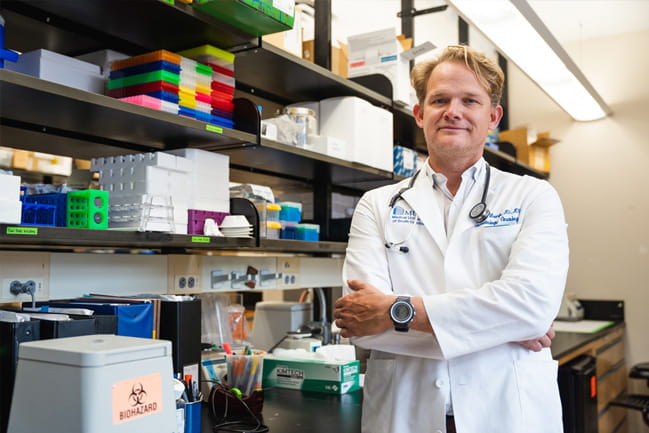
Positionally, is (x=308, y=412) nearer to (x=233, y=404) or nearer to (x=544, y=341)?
(x=233, y=404)

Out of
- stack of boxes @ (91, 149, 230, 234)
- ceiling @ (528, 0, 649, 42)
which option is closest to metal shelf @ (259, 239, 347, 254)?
stack of boxes @ (91, 149, 230, 234)

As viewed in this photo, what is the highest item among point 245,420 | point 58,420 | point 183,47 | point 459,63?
point 183,47

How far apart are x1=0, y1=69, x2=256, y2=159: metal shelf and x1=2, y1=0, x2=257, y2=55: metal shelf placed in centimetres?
30

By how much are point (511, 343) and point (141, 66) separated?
134 centimetres

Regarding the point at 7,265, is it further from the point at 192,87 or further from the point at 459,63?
the point at 459,63

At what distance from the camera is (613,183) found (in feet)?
17.3

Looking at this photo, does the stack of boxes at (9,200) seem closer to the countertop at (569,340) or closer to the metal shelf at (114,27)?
the metal shelf at (114,27)

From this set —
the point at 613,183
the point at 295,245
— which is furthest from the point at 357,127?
the point at 613,183

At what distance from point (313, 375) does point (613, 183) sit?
4.03m

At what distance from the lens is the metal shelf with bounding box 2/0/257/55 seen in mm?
1785

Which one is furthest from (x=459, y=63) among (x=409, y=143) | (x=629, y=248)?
(x=629, y=248)

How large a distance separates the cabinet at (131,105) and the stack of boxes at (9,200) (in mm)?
31

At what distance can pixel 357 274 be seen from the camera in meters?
1.65

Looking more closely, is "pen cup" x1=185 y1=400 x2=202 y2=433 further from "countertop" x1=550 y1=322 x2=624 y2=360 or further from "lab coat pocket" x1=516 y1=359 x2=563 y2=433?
"countertop" x1=550 y1=322 x2=624 y2=360
